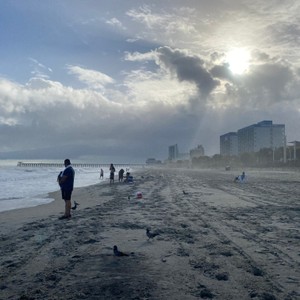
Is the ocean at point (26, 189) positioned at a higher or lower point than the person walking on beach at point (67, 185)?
lower

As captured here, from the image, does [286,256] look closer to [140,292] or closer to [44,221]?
[140,292]

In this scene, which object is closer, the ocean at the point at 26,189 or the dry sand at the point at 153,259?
the dry sand at the point at 153,259

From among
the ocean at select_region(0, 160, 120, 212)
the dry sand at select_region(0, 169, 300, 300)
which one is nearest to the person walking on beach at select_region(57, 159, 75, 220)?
the dry sand at select_region(0, 169, 300, 300)

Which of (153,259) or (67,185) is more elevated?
(67,185)

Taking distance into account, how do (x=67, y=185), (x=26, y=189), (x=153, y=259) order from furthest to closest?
1. (x=26, y=189)
2. (x=67, y=185)
3. (x=153, y=259)

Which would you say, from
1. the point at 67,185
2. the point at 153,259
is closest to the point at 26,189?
the point at 67,185

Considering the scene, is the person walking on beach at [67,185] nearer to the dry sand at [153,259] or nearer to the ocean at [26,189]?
the dry sand at [153,259]

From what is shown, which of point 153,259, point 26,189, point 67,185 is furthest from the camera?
point 26,189

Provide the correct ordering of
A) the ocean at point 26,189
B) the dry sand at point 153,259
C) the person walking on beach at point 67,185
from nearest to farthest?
the dry sand at point 153,259 < the person walking on beach at point 67,185 < the ocean at point 26,189

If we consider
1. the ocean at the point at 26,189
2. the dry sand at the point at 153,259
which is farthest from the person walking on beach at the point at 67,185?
the ocean at the point at 26,189

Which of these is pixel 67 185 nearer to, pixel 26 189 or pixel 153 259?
pixel 153 259

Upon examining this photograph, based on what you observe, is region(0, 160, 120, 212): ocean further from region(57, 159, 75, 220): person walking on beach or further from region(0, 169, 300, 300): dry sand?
region(0, 169, 300, 300): dry sand

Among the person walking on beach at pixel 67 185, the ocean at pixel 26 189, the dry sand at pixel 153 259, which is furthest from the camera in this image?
the ocean at pixel 26 189

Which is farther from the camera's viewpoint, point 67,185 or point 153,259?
point 67,185
